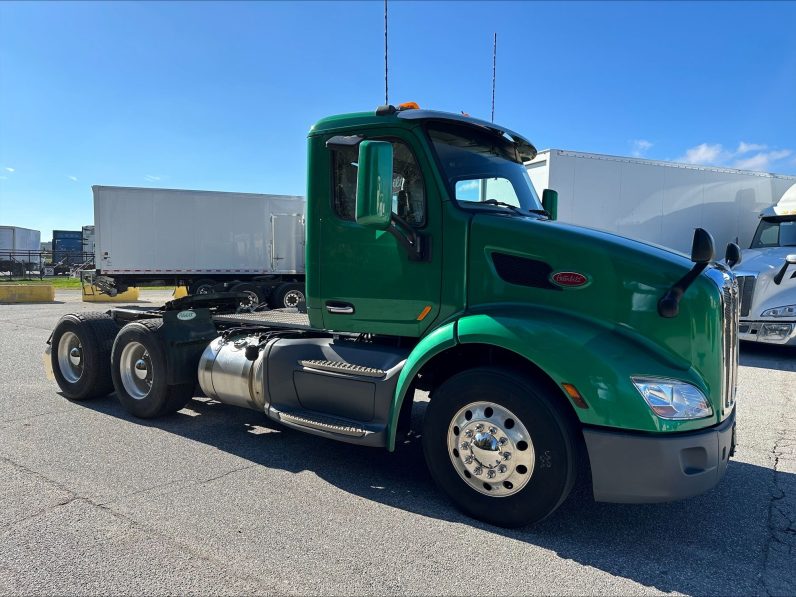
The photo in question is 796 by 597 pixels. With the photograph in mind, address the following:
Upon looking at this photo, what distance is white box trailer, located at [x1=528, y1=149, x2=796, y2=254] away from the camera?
33.3ft

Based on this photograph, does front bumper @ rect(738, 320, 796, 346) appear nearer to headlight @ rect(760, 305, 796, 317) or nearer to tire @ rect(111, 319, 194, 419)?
headlight @ rect(760, 305, 796, 317)

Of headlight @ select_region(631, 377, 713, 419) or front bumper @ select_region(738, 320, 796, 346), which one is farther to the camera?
front bumper @ select_region(738, 320, 796, 346)

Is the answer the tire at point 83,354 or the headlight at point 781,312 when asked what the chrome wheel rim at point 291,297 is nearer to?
the tire at point 83,354

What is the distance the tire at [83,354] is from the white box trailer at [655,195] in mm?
7233

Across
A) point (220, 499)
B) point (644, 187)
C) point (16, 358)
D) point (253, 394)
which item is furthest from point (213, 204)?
point (220, 499)

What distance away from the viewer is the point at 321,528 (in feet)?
11.0

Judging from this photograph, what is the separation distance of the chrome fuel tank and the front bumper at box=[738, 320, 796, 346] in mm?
7923

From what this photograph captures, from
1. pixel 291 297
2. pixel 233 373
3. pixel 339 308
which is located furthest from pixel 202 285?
pixel 339 308

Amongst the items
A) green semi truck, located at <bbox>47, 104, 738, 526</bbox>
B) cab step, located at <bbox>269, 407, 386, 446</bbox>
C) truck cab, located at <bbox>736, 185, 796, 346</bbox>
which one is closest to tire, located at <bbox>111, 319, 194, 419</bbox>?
green semi truck, located at <bbox>47, 104, 738, 526</bbox>

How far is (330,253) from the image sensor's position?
4188 millimetres

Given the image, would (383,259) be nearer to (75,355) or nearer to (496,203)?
(496,203)

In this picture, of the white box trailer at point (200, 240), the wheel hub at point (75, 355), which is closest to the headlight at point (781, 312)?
the wheel hub at point (75, 355)

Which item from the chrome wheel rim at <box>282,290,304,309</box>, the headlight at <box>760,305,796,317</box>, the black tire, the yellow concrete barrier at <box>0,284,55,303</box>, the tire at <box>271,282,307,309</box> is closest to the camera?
the headlight at <box>760,305,796,317</box>

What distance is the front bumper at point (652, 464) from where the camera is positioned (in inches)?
116
